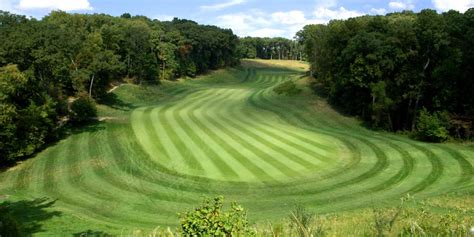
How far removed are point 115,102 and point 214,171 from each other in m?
37.9

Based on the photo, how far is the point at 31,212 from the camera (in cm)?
2681

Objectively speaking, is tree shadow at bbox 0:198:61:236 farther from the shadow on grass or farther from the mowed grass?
the shadow on grass

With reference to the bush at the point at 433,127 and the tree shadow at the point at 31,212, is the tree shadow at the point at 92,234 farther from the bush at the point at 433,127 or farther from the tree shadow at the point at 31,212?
the bush at the point at 433,127

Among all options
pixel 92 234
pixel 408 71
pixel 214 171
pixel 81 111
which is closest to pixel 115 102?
pixel 81 111

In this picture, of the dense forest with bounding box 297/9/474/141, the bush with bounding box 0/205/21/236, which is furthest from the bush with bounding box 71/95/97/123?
the bush with bounding box 0/205/21/236

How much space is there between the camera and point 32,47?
152 ft

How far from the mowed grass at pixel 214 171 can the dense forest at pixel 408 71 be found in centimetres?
417

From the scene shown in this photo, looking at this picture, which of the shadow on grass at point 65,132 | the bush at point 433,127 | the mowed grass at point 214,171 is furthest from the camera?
the bush at point 433,127

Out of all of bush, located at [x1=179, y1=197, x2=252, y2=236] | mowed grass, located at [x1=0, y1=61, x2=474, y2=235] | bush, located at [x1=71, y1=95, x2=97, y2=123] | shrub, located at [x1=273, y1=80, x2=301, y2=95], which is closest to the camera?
bush, located at [x1=179, y1=197, x2=252, y2=236]

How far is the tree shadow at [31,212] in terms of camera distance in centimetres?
2318

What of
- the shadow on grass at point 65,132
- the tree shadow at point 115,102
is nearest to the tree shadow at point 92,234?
the shadow on grass at point 65,132

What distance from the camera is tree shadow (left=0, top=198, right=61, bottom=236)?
23184mm

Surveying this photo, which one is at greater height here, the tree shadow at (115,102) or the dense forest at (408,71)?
the dense forest at (408,71)

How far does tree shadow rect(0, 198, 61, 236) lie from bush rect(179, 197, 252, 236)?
14240 mm
